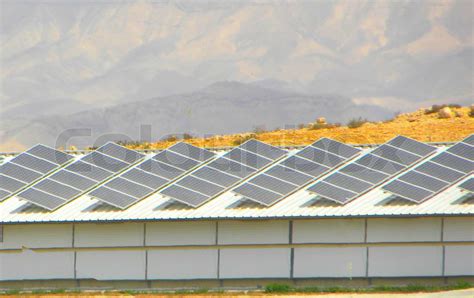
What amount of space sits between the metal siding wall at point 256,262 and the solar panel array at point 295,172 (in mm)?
1576

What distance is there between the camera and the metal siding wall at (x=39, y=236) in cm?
4175

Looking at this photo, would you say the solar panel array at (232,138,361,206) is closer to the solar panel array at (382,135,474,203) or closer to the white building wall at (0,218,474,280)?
the white building wall at (0,218,474,280)

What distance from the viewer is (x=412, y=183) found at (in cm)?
4234

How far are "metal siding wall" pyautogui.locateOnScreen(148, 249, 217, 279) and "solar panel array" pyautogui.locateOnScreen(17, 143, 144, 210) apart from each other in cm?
376

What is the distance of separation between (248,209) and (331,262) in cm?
311

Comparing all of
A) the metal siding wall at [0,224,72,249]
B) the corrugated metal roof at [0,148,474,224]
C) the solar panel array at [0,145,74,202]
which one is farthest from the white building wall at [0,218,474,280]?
the solar panel array at [0,145,74,202]

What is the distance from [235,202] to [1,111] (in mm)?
136834

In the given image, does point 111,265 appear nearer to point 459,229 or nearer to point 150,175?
point 150,175

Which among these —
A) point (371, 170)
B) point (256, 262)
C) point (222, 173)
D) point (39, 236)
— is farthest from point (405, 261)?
point (39, 236)

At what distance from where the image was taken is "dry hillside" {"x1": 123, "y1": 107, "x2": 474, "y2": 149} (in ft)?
238

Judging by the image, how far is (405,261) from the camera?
136 feet

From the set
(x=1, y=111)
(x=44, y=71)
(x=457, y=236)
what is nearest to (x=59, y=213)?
(x=457, y=236)

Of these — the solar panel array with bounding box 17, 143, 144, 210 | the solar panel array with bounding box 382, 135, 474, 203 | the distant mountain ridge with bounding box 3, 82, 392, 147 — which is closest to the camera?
the solar panel array with bounding box 382, 135, 474, 203

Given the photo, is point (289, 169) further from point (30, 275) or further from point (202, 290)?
point (30, 275)
